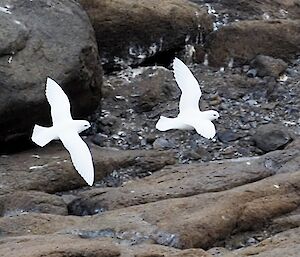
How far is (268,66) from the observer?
10.6 m

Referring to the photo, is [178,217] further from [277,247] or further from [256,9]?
[256,9]

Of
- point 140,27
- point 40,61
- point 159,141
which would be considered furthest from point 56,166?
point 140,27

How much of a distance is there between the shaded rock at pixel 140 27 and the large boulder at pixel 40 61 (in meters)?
1.16

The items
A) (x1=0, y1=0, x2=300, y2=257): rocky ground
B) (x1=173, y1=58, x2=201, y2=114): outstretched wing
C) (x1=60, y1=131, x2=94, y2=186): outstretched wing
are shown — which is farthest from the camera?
(x1=173, y1=58, x2=201, y2=114): outstretched wing

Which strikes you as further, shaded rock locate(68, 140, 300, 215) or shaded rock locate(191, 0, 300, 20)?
shaded rock locate(191, 0, 300, 20)

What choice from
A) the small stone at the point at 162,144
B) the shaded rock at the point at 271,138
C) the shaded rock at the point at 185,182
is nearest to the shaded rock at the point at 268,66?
the shaded rock at the point at 271,138

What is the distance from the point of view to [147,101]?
9.98 meters

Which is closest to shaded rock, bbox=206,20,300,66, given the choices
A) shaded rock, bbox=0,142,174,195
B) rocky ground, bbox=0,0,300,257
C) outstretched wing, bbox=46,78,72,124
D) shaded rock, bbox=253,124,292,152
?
rocky ground, bbox=0,0,300,257

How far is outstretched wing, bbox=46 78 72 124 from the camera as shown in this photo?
7.93 metres

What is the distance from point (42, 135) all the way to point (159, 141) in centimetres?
169

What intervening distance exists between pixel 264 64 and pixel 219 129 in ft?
5.39

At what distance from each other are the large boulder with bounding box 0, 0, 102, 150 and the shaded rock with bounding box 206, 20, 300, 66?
237cm

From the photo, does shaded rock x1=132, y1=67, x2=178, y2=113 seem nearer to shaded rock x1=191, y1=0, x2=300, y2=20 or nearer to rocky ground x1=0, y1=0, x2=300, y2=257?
rocky ground x1=0, y1=0, x2=300, y2=257

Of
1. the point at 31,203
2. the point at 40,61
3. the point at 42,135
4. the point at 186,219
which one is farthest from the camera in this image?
the point at 40,61
